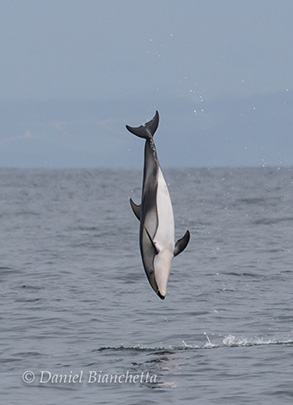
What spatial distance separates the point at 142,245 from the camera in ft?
41.9

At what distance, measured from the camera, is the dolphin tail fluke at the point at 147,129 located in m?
13.1

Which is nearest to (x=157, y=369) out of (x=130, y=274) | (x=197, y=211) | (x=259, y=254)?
(x=130, y=274)

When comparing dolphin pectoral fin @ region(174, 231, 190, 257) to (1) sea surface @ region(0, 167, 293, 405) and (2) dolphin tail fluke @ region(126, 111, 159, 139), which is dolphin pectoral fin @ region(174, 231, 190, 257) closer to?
(2) dolphin tail fluke @ region(126, 111, 159, 139)

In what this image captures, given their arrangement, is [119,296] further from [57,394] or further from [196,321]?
[57,394]

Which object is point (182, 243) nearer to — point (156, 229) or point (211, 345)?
point (156, 229)

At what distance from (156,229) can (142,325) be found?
791 cm

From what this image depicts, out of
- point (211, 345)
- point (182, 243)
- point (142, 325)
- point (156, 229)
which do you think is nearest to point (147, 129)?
point (156, 229)

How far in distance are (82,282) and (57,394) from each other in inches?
474

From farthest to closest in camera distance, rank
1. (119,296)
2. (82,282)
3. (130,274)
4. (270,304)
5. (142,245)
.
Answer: (130,274), (82,282), (119,296), (270,304), (142,245)

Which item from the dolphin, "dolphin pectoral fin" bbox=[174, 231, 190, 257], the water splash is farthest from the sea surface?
"dolphin pectoral fin" bbox=[174, 231, 190, 257]

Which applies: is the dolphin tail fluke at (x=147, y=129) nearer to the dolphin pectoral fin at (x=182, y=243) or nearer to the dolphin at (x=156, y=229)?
the dolphin at (x=156, y=229)

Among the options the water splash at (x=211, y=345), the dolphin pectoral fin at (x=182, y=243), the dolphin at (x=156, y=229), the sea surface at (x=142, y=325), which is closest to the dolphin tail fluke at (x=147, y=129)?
the dolphin at (x=156, y=229)

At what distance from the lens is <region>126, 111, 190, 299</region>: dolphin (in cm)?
1251

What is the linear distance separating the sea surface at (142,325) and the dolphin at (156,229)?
242 cm
